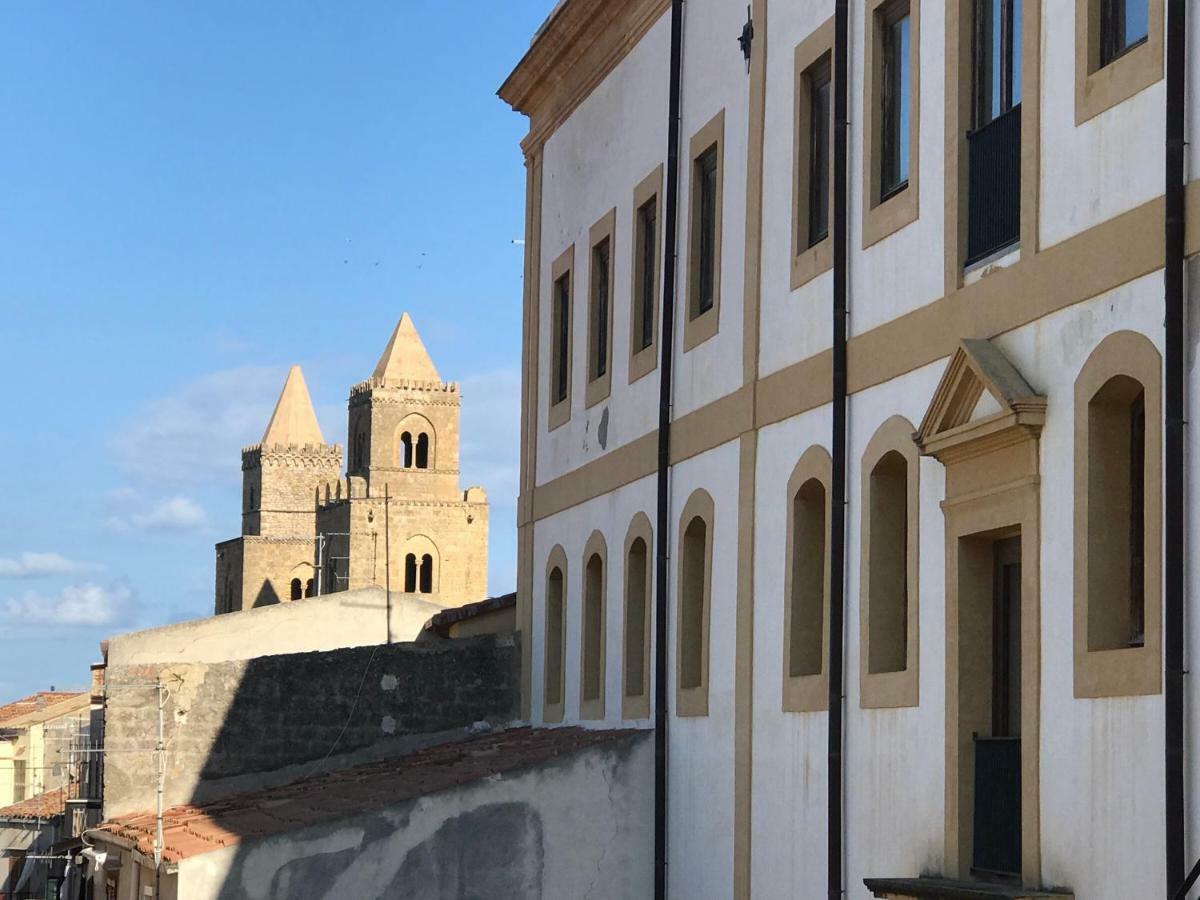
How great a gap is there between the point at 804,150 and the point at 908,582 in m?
3.66

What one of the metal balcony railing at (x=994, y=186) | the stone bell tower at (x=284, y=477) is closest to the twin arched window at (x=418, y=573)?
the stone bell tower at (x=284, y=477)

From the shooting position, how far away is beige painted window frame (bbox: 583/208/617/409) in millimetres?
20547

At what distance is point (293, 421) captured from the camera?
5010 inches

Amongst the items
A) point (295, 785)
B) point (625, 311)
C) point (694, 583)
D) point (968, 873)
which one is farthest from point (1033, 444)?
point (295, 785)

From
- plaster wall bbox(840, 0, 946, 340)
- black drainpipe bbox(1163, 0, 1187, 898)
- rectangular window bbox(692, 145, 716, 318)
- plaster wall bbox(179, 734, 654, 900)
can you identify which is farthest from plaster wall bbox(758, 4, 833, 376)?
black drainpipe bbox(1163, 0, 1187, 898)

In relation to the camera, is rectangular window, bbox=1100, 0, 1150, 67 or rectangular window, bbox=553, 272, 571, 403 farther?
rectangular window, bbox=553, 272, 571, 403

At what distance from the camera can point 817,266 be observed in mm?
14781

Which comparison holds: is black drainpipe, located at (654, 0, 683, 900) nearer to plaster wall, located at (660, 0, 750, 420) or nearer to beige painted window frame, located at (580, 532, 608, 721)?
plaster wall, located at (660, 0, 750, 420)

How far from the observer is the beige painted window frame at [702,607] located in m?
17.0

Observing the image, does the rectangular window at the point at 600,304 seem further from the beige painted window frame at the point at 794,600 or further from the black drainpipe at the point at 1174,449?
the black drainpipe at the point at 1174,449

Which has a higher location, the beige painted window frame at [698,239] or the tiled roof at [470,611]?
the beige painted window frame at [698,239]

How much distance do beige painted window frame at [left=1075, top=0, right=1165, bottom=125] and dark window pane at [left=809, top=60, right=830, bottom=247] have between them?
3931 mm

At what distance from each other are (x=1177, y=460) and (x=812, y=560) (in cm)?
533

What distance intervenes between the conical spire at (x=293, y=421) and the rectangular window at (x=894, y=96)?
114 metres
